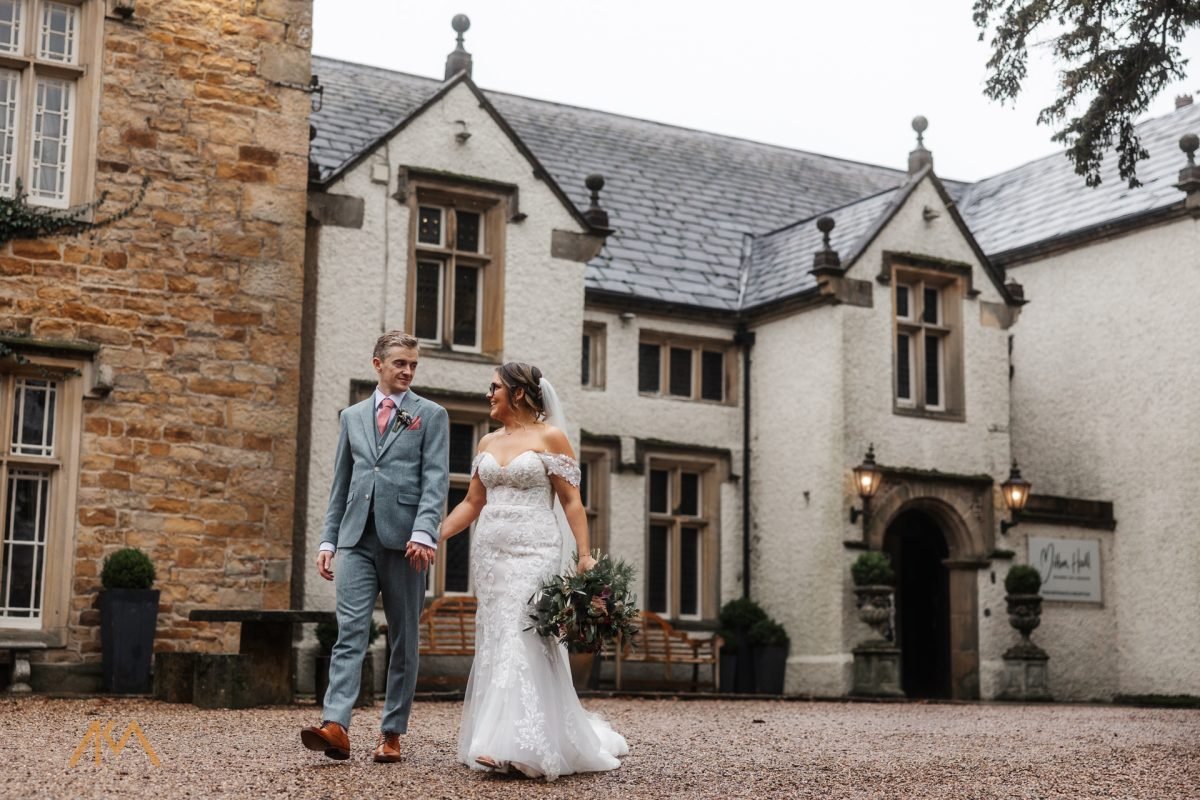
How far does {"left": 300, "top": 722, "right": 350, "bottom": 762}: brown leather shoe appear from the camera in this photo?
677 cm

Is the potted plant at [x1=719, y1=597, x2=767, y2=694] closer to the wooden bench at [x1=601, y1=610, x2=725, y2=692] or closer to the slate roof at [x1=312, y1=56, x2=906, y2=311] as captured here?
the wooden bench at [x1=601, y1=610, x2=725, y2=692]

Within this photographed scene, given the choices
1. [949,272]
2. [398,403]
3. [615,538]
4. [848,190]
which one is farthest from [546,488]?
[848,190]

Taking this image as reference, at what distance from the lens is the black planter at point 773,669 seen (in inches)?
719

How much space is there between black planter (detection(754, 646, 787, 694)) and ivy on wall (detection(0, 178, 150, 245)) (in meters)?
9.24

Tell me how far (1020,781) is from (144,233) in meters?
8.88

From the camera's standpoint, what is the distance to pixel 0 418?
1252 cm

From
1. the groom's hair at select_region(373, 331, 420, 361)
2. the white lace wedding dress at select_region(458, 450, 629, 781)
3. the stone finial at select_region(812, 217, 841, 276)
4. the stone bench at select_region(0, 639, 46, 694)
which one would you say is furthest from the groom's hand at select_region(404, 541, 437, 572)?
the stone finial at select_region(812, 217, 841, 276)

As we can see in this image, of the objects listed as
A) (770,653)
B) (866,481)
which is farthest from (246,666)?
(866,481)

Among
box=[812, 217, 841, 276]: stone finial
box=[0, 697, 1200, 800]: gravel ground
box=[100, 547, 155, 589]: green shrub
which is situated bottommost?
box=[0, 697, 1200, 800]: gravel ground

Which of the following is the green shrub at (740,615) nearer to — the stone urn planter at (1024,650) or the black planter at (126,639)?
the stone urn planter at (1024,650)

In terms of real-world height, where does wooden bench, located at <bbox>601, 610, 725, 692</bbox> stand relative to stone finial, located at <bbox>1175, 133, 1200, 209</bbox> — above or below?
below

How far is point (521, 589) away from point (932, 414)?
12.6 m

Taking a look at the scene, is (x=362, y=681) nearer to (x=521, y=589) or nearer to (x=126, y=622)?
(x=126, y=622)

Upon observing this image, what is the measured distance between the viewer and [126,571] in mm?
12469
